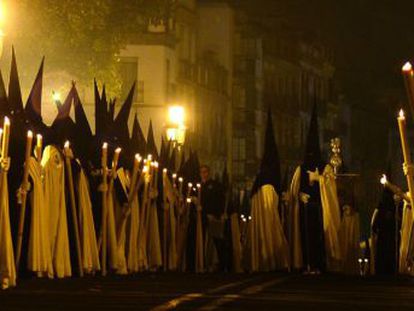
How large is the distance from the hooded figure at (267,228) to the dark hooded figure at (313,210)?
596 millimetres

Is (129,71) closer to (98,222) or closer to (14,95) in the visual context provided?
(98,222)

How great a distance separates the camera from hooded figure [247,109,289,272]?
78.9ft

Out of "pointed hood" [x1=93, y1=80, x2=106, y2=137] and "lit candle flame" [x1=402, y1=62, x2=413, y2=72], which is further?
"pointed hood" [x1=93, y1=80, x2=106, y2=137]

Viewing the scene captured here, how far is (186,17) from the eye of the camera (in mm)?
69625

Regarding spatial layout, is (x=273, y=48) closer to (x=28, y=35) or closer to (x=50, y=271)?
(x=28, y=35)

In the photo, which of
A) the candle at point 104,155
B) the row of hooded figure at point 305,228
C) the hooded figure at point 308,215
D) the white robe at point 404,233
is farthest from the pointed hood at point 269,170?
the candle at point 104,155

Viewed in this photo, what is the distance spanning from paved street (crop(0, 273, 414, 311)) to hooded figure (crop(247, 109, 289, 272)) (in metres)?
5.28

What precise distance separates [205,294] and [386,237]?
40.1 feet

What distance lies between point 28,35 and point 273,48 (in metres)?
59.2

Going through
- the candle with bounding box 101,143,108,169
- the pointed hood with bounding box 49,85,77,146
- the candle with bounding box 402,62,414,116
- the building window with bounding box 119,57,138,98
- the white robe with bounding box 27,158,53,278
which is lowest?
the white robe with bounding box 27,158,53,278

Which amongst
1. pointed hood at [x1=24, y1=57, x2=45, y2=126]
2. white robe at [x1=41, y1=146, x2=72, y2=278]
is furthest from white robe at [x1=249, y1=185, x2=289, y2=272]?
pointed hood at [x1=24, y1=57, x2=45, y2=126]

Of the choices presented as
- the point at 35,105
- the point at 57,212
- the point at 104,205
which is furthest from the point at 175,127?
the point at 57,212

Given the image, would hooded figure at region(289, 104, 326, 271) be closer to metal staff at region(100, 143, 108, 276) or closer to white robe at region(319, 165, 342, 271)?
white robe at region(319, 165, 342, 271)

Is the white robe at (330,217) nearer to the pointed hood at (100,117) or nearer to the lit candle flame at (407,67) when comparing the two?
the pointed hood at (100,117)
